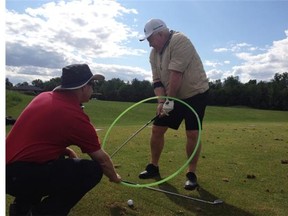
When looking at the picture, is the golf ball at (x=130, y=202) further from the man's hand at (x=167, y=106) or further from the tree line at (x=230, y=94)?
the tree line at (x=230, y=94)

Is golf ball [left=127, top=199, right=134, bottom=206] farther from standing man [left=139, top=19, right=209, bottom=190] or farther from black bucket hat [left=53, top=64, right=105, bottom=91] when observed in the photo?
black bucket hat [left=53, top=64, right=105, bottom=91]

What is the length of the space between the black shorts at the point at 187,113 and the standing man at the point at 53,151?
7.74 feet

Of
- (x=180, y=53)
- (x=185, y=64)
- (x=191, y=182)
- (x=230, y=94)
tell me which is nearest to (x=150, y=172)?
(x=191, y=182)

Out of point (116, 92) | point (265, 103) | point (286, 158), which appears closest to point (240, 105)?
point (265, 103)

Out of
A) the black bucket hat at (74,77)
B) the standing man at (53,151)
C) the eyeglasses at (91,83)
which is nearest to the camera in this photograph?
the standing man at (53,151)

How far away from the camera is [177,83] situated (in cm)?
644

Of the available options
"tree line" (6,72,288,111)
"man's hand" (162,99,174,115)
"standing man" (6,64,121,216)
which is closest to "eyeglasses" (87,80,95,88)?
"standing man" (6,64,121,216)

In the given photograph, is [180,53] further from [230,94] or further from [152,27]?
[230,94]

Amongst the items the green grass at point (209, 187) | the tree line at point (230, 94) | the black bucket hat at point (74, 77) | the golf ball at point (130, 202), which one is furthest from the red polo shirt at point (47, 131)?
the tree line at point (230, 94)

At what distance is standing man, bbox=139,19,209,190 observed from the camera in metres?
6.44

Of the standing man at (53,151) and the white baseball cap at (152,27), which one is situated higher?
the white baseball cap at (152,27)

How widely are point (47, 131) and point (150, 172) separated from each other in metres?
2.92

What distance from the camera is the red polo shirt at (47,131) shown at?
4055 mm
